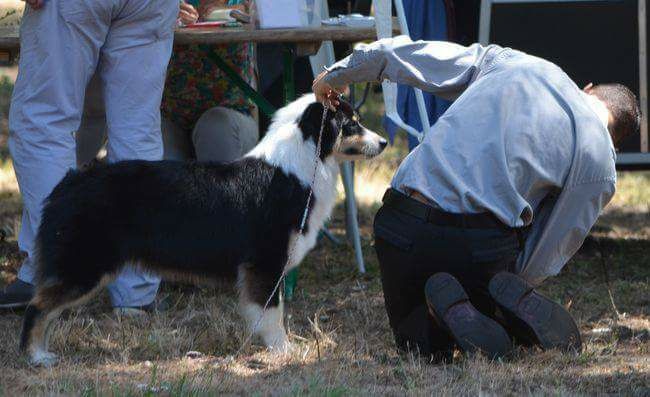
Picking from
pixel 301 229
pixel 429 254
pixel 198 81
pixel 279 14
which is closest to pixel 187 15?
pixel 198 81

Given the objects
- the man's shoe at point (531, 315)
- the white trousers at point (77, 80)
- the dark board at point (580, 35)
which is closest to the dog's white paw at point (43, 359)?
the white trousers at point (77, 80)

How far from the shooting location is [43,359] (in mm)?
4395

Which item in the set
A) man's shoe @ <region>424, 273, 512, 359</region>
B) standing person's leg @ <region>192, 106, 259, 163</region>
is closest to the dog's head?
standing person's leg @ <region>192, 106, 259, 163</region>

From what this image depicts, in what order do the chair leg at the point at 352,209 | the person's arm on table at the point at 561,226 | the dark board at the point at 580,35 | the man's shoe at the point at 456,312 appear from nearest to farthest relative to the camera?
the man's shoe at the point at 456,312 < the person's arm on table at the point at 561,226 < the dark board at the point at 580,35 < the chair leg at the point at 352,209

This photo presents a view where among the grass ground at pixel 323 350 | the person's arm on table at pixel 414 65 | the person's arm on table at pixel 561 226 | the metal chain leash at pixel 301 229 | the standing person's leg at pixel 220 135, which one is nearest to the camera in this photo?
the grass ground at pixel 323 350

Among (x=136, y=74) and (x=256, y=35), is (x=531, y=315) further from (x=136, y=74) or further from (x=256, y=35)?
(x=136, y=74)

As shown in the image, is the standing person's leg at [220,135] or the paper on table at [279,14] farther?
the standing person's leg at [220,135]

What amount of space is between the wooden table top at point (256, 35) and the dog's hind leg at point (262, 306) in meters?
1.10

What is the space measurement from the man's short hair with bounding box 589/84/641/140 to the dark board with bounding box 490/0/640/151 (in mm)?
1740

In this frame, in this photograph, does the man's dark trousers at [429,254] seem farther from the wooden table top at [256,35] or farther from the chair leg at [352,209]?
the chair leg at [352,209]

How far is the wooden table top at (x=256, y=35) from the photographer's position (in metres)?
5.23

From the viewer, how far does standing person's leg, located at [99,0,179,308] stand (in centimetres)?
511

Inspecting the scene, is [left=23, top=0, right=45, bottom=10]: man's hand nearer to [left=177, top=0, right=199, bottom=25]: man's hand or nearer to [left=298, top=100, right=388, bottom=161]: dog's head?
[left=177, top=0, right=199, bottom=25]: man's hand

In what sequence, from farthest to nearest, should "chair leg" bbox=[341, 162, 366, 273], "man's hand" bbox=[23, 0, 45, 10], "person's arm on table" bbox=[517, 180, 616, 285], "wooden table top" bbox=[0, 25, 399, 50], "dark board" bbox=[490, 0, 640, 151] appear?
"chair leg" bbox=[341, 162, 366, 273]
"dark board" bbox=[490, 0, 640, 151]
"wooden table top" bbox=[0, 25, 399, 50]
"man's hand" bbox=[23, 0, 45, 10]
"person's arm on table" bbox=[517, 180, 616, 285]
